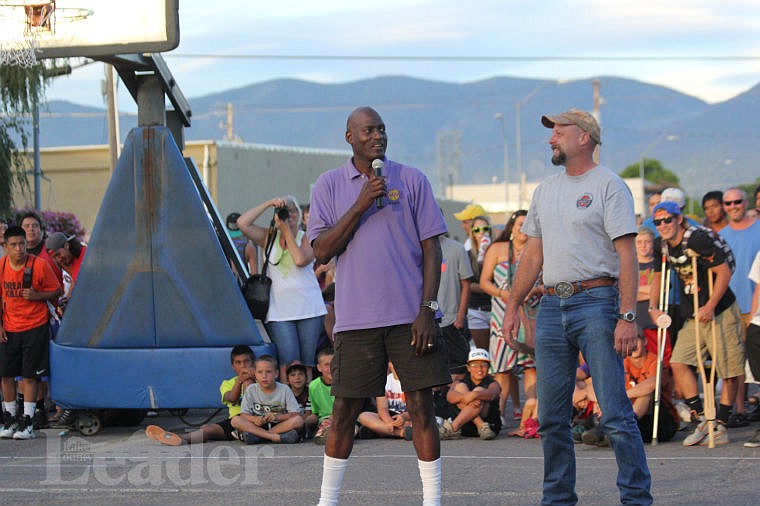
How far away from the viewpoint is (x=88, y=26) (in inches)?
397

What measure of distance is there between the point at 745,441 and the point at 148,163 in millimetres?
5428

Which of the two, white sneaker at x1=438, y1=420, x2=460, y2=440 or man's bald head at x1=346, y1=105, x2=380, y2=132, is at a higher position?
man's bald head at x1=346, y1=105, x2=380, y2=132

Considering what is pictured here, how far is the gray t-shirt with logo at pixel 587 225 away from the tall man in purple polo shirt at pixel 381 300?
73 centimetres

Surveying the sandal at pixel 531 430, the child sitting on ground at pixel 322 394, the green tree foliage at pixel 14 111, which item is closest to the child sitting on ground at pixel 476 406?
the sandal at pixel 531 430

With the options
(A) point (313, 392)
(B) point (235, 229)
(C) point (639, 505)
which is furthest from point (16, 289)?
(C) point (639, 505)

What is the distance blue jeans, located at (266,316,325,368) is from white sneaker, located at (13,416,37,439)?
219 centimetres

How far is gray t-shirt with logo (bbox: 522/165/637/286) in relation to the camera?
20.3ft

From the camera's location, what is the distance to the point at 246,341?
10.3m

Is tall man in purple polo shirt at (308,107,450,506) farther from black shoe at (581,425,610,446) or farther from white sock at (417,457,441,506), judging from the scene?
black shoe at (581,425,610,446)

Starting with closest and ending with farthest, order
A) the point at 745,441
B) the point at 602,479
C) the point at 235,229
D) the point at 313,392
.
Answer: the point at 602,479
the point at 745,441
the point at 313,392
the point at 235,229

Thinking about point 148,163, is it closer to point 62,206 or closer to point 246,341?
point 246,341

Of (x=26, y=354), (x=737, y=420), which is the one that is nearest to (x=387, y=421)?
(x=737, y=420)

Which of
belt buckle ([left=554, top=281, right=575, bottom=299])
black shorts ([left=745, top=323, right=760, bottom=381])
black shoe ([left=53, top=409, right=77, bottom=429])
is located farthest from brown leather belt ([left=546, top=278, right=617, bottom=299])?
black shoe ([left=53, top=409, right=77, bottom=429])

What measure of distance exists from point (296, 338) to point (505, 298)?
199 centimetres
